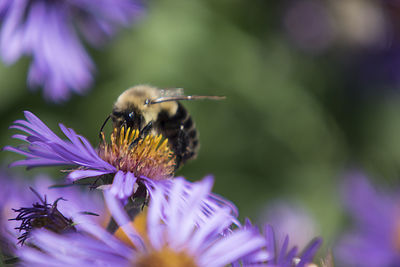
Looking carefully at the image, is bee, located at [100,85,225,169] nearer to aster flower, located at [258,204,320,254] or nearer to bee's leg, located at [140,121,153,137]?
bee's leg, located at [140,121,153,137]

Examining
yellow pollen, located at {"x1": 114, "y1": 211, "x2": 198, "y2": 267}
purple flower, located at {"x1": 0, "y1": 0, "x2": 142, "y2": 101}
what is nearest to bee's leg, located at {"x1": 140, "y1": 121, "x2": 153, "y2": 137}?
purple flower, located at {"x1": 0, "y1": 0, "x2": 142, "y2": 101}

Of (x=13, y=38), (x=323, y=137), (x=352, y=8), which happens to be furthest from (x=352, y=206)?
(x=352, y=8)

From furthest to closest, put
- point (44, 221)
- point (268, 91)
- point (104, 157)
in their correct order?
1. point (268, 91)
2. point (104, 157)
3. point (44, 221)

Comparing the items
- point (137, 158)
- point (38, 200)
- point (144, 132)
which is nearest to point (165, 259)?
point (137, 158)

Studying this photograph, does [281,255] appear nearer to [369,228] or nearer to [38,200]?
[38,200]

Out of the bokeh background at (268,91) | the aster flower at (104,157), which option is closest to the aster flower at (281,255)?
the aster flower at (104,157)
